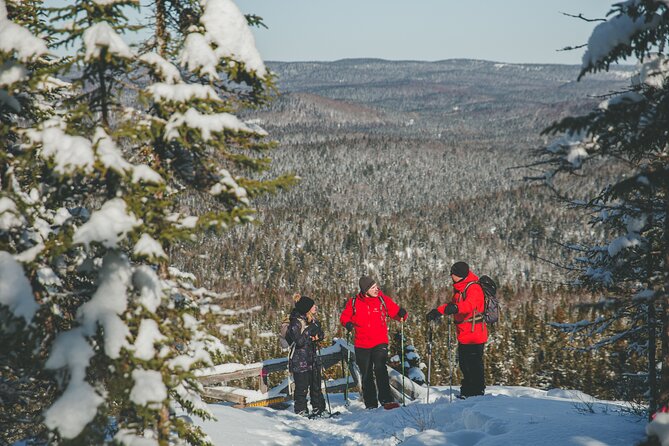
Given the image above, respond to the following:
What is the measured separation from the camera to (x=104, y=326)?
4805 mm

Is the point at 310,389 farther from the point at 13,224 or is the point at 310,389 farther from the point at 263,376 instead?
the point at 13,224

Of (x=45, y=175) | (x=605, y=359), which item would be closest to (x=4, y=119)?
(x=45, y=175)

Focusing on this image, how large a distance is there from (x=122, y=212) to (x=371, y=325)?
525 cm

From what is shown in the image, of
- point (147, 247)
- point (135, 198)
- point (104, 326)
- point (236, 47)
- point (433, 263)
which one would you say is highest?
point (236, 47)

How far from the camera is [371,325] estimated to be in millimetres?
8914

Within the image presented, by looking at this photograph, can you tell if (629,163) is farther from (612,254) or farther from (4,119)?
(4,119)

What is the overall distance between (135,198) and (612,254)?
19.0 feet

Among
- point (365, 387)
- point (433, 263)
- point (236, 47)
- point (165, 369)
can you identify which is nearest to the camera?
point (165, 369)

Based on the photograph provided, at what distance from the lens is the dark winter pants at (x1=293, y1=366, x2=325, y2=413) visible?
9422 millimetres

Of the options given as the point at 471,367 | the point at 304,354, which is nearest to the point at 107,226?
the point at 304,354

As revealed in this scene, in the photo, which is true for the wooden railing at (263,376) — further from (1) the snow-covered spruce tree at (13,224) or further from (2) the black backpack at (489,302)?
(1) the snow-covered spruce tree at (13,224)

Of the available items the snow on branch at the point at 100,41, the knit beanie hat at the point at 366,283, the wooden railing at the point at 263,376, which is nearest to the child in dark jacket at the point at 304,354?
the knit beanie hat at the point at 366,283

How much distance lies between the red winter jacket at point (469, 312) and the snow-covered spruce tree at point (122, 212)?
3939mm

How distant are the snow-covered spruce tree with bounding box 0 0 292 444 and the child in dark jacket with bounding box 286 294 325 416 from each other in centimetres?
347
